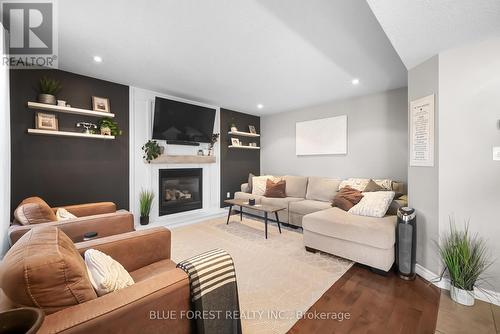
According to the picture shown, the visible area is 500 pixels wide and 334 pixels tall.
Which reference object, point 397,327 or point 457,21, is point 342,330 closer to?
point 397,327

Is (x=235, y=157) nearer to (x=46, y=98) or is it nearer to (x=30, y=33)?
(x=46, y=98)

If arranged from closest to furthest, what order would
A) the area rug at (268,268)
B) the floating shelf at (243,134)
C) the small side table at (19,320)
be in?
the small side table at (19,320) < the area rug at (268,268) < the floating shelf at (243,134)

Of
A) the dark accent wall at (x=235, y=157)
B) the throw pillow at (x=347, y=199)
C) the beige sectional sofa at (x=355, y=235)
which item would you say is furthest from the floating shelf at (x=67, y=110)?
the throw pillow at (x=347, y=199)

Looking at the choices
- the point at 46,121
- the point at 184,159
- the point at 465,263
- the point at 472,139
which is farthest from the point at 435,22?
the point at 46,121

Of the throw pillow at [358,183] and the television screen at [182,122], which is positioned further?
the television screen at [182,122]

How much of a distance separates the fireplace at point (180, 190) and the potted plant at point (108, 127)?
1.08 meters

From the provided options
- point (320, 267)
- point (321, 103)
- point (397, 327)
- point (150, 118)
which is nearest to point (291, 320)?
point (397, 327)

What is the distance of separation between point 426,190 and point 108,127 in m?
4.30

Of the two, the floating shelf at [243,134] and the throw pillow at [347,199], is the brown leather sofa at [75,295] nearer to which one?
the throw pillow at [347,199]

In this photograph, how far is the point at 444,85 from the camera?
2.00 metres

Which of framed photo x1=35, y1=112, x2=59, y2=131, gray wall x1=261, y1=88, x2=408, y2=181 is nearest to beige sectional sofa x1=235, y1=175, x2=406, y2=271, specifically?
gray wall x1=261, y1=88, x2=408, y2=181

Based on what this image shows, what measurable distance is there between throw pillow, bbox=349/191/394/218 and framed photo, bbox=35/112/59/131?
428cm

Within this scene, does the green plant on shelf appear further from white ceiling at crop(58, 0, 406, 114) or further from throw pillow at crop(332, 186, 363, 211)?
throw pillow at crop(332, 186, 363, 211)

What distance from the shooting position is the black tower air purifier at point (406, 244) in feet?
7.09
